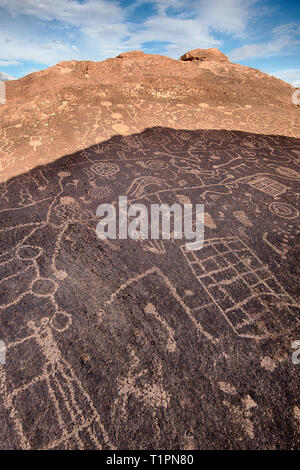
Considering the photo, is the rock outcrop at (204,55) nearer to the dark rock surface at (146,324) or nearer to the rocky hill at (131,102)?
the rocky hill at (131,102)

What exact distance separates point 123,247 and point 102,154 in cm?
225

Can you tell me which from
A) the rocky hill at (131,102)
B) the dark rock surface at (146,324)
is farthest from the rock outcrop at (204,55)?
the dark rock surface at (146,324)

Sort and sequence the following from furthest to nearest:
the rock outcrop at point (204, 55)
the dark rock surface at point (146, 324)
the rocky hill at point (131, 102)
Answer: the rock outcrop at point (204, 55) → the rocky hill at point (131, 102) → the dark rock surface at point (146, 324)

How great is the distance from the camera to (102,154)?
157 inches

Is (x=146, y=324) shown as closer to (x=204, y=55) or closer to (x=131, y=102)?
Answer: (x=131, y=102)

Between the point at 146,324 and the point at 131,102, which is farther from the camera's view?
the point at 131,102

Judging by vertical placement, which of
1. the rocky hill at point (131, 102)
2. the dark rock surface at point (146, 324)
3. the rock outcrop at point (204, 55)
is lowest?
the dark rock surface at point (146, 324)

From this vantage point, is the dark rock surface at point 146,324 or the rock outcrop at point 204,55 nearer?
the dark rock surface at point 146,324

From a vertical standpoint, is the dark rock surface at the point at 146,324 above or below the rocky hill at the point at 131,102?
below

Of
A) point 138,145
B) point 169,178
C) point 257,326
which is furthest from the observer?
point 138,145

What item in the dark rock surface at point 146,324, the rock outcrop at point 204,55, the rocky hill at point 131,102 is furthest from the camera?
the rock outcrop at point 204,55

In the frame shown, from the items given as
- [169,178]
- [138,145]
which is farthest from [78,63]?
[169,178]

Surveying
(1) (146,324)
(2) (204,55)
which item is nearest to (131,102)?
(2) (204,55)

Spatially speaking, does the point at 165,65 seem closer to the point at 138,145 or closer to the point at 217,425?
the point at 138,145
